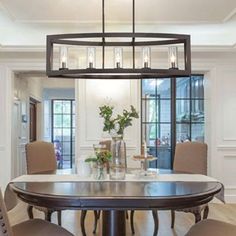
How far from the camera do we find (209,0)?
3.81 metres

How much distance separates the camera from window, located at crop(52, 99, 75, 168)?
35.8 ft

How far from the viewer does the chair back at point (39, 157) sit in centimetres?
394

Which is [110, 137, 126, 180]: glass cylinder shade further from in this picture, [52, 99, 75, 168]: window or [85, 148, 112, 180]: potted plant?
[52, 99, 75, 168]: window

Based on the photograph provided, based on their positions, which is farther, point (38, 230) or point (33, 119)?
point (33, 119)

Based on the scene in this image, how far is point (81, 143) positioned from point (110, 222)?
9.56 feet

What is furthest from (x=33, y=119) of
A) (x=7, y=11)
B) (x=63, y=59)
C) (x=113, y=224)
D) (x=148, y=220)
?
(x=113, y=224)

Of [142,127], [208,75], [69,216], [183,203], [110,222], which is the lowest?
[69,216]

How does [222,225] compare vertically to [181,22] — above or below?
below

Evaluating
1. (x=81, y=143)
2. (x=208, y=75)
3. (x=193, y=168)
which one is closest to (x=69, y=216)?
(x=81, y=143)

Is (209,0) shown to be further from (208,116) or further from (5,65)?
(5,65)

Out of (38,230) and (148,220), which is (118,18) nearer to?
(148,220)

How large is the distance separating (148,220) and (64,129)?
6.77m

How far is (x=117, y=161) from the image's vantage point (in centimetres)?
299

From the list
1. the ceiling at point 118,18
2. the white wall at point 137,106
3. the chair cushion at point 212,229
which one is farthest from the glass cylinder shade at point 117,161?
the white wall at point 137,106
